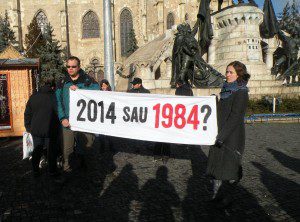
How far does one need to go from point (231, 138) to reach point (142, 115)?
1841 millimetres

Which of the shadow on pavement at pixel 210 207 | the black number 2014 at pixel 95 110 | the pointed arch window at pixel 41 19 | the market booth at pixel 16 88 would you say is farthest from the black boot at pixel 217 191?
the pointed arch window at pixel 41 19

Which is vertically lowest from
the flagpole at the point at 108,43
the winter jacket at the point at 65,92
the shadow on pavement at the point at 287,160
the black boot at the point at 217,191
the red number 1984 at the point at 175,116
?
the shadow on pavement at the point at 287,160

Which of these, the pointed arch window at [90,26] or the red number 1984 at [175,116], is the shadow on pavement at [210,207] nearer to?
the red number 1984 at [175,116]

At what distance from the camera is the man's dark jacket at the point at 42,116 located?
5.77m

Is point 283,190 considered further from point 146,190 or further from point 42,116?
point 42,116

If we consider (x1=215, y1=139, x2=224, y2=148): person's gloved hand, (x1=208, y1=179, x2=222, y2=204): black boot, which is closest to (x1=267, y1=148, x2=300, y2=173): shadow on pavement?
(x1=208, y1=179, x2=222, y2=204): black boot

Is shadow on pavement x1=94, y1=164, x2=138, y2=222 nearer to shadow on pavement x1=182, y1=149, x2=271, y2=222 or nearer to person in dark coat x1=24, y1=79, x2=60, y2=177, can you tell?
shadow on pavement x1=182, y1=149, x2=271, y2=222

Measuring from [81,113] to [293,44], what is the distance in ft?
76.5

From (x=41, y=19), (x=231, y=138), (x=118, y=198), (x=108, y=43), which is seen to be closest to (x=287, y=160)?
(x=231, y=138)

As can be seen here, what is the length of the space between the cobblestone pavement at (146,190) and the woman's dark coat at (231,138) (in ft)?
1.93

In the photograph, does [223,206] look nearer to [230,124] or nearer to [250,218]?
[250,218]

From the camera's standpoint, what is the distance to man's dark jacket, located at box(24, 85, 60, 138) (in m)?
5.77

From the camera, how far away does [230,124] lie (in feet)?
12.9

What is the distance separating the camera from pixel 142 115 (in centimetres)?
536
